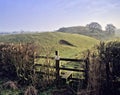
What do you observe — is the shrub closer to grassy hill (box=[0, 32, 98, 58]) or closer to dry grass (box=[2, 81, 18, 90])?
dry grass (box=[2, 81, 18, 90])

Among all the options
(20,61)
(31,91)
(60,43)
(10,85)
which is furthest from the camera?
(60,43)

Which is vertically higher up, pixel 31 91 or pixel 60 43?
pixel 31 91

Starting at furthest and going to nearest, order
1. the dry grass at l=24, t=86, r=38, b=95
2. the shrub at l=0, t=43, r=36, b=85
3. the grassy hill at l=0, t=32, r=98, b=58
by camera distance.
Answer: the grassy hill at l=0, t=32, r=98, b=58
the shrub at l=0, t=43, r=36, b=85
the dry grass at l=24, t=86, r=38, b=95

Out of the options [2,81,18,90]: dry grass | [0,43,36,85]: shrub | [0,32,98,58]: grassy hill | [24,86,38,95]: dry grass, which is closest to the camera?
[24,86,38,95]: dry grass

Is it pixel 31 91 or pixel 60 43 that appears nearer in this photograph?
pixel 31 91

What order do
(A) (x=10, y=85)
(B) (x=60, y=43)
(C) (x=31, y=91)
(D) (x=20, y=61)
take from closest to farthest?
(C) (x=31, y=91)
(A) (x=10, y=85)
(D) (x=20, y=61)
(B) (x=60, y=43)

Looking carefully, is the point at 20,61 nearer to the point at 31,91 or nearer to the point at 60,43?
the point at 31,91

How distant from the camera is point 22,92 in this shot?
9.38 meters

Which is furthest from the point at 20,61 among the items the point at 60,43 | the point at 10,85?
the point at 60,43

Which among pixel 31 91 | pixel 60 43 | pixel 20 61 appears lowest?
pixel 60 43

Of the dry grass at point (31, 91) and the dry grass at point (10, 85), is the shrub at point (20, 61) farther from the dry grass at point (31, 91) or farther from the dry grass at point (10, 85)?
the dry grass at point (31, 91)

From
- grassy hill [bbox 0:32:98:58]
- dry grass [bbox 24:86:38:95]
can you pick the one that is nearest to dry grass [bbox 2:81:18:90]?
dry grass [bbox 24:86:38:95]

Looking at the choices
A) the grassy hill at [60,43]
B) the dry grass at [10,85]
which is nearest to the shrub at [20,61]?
the dry grass at [10,85]

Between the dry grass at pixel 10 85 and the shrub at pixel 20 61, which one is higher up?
the shrub at pixel 20 61
